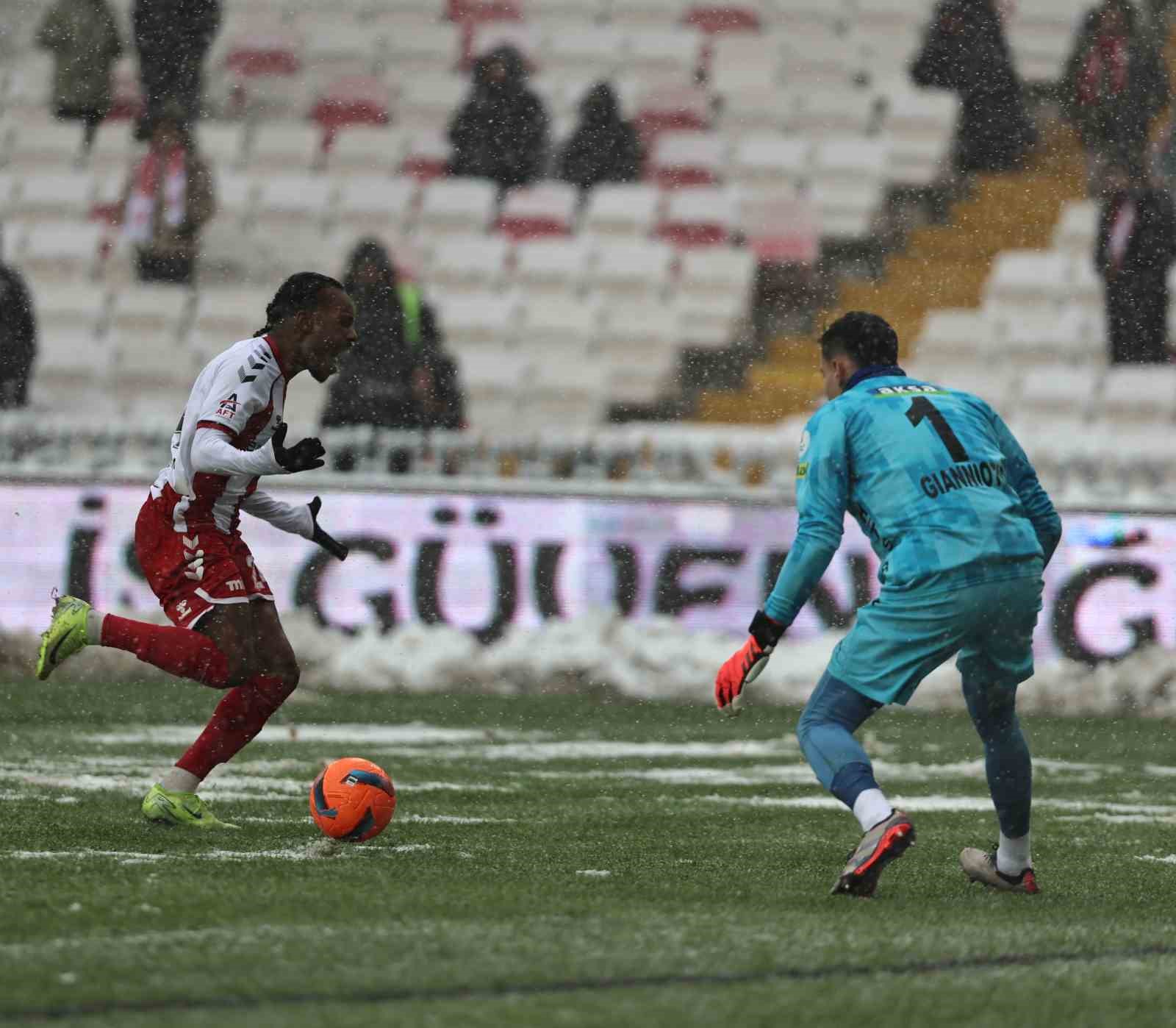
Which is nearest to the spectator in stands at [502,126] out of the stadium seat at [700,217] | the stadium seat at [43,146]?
the stadium seat at [700,217]

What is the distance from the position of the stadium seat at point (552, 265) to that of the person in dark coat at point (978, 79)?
10.8 feet

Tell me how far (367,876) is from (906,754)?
4.88 metres

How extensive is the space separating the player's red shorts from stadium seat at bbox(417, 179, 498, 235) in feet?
32.7

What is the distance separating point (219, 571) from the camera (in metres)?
5.96

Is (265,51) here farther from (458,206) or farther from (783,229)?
(783,229)

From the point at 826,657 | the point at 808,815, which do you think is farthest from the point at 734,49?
the point at 808,815

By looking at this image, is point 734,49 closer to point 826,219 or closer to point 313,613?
point 826,219

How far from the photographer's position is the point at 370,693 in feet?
37.7

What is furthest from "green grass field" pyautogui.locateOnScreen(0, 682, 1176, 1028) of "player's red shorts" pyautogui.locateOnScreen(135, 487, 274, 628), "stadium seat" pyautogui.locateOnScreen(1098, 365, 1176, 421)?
"stadium seat" pyautogui.locateOnScreen(1098, 365, 1176, 421)

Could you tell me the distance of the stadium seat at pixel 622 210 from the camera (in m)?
15.8

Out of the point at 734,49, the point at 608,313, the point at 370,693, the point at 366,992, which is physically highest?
the point at 734,49

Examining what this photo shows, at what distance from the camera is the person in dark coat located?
16.7m

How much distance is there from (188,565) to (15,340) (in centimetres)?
894

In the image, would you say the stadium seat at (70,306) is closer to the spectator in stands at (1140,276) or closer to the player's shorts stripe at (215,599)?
the spectator in stands at (1140,276)
